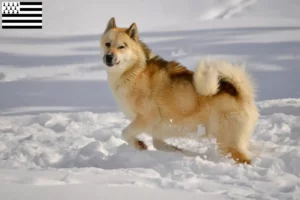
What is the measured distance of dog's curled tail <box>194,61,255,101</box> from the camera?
15.9 ft

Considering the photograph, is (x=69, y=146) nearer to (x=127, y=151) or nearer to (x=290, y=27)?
(x=127, y=151)

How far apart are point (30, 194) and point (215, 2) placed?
19297 mm

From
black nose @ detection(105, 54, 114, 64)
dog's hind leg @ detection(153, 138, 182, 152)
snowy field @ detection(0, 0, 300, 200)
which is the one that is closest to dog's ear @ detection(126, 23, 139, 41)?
black nose @ detection(105, 54, 114, 64)

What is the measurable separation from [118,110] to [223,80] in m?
3.47

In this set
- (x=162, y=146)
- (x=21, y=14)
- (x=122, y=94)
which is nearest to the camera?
(x=122, y=94)

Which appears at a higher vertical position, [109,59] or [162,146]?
[109,59]

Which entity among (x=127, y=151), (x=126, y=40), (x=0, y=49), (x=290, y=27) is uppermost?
(x=290, y=27)

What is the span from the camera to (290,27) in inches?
664

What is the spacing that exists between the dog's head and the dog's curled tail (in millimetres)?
794

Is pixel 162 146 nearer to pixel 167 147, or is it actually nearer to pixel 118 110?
pixel 167 147

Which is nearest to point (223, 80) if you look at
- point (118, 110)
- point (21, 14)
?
point (118, 110)

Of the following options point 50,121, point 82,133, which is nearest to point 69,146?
point 82,133

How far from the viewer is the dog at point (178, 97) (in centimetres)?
481

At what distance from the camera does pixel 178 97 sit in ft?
16.5
